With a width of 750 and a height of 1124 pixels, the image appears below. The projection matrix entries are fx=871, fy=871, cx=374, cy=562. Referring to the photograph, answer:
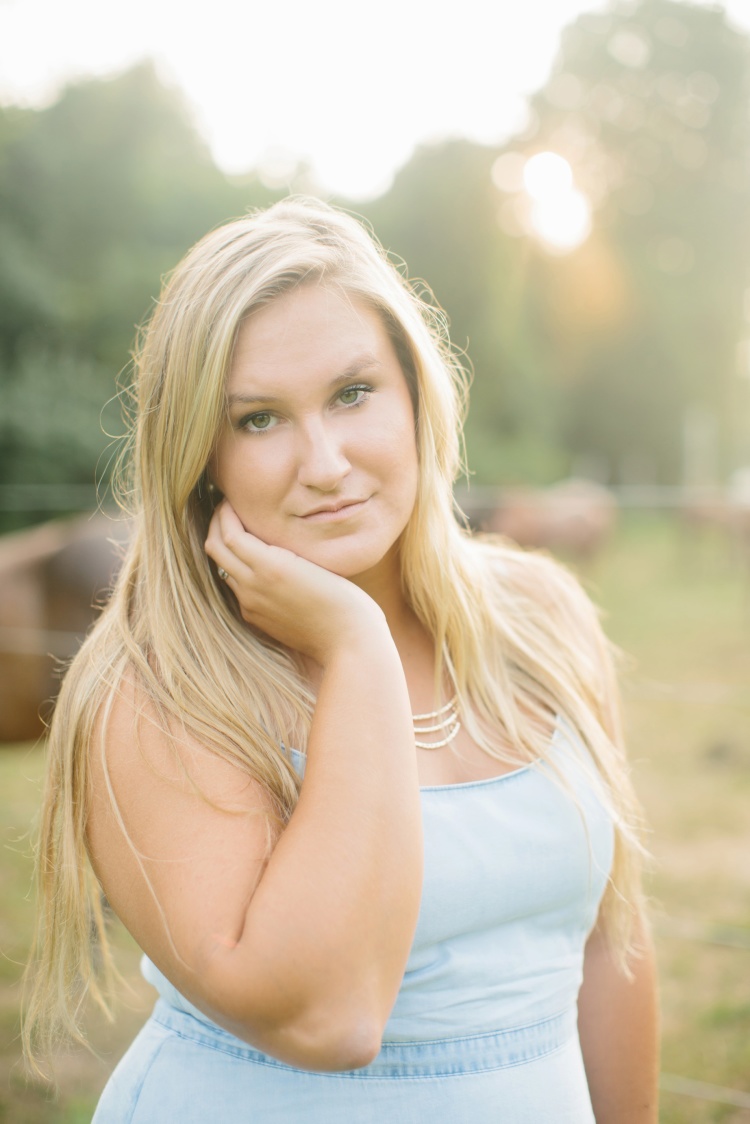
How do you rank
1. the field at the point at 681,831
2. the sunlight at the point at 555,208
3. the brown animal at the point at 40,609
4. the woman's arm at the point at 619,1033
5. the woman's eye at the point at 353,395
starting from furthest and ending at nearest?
1. the sunlight at the point at 555,208
2. the brown animal at the point at 40,609
3. the field at the point at 681,831
4. the woman's arm at the point at 619,1033
5. the woman's eye at the point at 353,395

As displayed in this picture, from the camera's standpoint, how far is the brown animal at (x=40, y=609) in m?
3.99

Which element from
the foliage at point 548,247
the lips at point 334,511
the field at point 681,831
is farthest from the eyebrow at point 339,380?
the foliage at point 548,247

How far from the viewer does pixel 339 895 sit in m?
0.88

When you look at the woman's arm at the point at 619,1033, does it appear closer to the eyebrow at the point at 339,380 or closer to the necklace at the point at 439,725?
the necklace at the point at 439,725

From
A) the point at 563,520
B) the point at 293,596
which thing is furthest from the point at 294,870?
the point at 563,520

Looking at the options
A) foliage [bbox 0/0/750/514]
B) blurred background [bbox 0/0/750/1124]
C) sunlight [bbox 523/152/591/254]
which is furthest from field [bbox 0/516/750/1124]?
sunlight [bbox 523/152/591/254]

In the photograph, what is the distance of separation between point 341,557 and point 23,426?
28.9 ft

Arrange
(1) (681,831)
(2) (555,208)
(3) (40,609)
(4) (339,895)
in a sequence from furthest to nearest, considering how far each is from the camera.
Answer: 1. (2) (555,208)
2. (3) (40,609)
3. (1) (681,831)
4. (4) (339,895)

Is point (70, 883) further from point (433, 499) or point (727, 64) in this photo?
point (727, 64)

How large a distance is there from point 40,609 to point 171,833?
3503 mm

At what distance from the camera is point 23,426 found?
9102 mm

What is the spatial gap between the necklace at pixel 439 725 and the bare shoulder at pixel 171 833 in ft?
0.98

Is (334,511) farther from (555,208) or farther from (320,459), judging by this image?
(555,208)

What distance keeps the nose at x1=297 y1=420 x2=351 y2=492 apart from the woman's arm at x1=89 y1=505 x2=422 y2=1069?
0.20 meters
